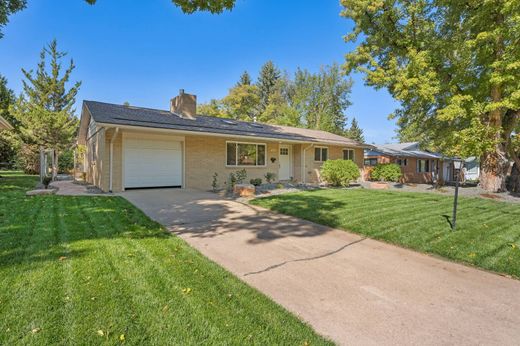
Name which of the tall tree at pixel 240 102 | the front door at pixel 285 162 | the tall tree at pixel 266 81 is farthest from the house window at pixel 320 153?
the tall tree at pixel 266 81

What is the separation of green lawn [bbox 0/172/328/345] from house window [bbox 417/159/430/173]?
91.5 ft

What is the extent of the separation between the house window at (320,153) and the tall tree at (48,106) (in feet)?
73.4

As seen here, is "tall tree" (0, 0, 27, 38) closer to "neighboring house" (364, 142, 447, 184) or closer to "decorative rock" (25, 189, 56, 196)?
"decorative rock" (25, 189, 56, 196)

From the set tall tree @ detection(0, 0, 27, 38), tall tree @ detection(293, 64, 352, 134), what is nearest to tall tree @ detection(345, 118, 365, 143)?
tall tree @ detection(293, 64, 352, 134)

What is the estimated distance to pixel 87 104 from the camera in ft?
40.8

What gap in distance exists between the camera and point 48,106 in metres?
27.9

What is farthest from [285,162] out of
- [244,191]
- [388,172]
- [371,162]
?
[371,162]

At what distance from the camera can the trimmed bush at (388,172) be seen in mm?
17156

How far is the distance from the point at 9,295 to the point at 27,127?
29.7 metres

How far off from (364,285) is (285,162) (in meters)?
14.0

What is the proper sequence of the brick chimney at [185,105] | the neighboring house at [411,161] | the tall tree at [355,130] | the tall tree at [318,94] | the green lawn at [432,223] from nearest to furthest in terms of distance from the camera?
the green lawn at [432,223] → the brick chimney at [185,105] → the neighboring house at [411,161] → the tall tree at [318,94] → the tall tree at [355,130]

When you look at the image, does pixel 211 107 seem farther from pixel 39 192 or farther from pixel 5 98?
pixel 39 192

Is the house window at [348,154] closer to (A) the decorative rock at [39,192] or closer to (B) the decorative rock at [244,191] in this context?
(B) the decorative rock at [244,191]

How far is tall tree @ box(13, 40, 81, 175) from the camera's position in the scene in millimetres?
24344
